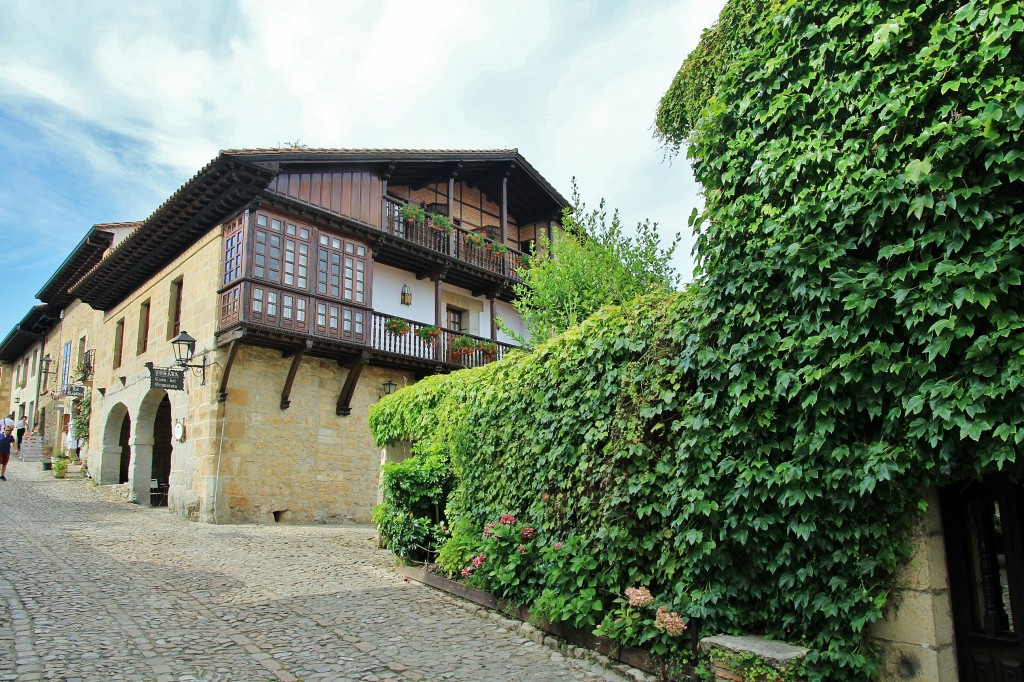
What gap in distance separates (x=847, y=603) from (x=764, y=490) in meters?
0.73

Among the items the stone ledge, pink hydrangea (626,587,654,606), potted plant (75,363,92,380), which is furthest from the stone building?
the stone ledge

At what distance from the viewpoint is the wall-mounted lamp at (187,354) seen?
1216 centimetres

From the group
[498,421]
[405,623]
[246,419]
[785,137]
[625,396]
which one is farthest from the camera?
[246,419]

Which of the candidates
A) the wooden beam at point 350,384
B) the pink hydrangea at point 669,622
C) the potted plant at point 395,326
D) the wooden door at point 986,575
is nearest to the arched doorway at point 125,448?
the wooden beam at point 350,384

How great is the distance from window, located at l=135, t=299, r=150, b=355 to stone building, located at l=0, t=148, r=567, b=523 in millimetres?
48

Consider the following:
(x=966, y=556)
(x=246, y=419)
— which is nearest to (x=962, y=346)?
(x=966, y=556)

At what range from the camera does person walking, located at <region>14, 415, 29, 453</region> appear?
2634 centimetres

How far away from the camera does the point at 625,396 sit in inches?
199

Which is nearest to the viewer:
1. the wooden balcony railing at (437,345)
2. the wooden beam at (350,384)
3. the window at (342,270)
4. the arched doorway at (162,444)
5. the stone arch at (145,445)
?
the window at (342,270)

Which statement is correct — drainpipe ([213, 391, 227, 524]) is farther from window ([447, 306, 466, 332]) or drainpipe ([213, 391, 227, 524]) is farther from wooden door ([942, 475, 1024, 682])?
wooden door ([942, 475, 1024, 682])

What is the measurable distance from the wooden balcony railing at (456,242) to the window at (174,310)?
4.60 meters

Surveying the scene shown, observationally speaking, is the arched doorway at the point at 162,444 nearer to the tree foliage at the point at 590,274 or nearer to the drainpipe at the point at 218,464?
the drainpipe at the point at 218,464

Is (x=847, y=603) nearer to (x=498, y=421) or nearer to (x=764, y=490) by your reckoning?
(x=764, y=490)

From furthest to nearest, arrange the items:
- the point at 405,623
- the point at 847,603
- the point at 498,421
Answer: the point at 498,421 → the point at 405,623 → the point at 847,603
